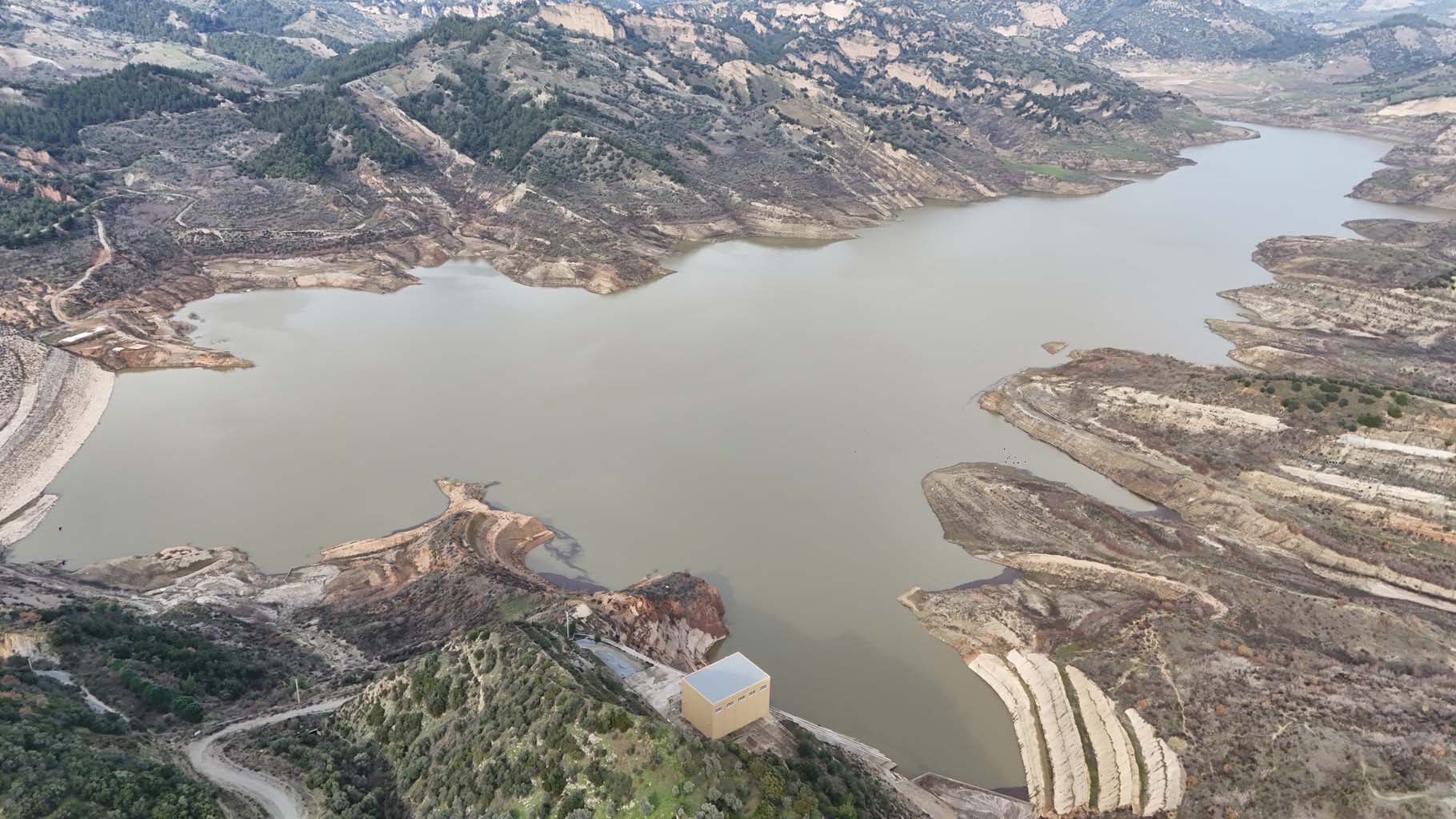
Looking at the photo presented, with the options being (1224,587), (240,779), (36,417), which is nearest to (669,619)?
(240,779)

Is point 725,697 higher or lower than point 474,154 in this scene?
lower

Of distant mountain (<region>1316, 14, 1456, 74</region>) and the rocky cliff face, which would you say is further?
distant mountain (<region>1316, 14, 1456, 74</region>)

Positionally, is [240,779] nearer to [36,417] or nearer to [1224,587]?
[1224,587]

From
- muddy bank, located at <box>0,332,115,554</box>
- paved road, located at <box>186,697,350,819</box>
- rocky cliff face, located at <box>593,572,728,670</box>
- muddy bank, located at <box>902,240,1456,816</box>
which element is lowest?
muddy bank, located at <box>0,332,115,554</box>

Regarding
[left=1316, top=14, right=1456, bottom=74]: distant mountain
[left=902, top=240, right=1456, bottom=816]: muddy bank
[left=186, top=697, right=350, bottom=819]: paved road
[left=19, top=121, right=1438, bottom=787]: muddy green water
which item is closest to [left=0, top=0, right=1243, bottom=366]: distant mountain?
[left=19, top=121, right=1438, bottom=787]: muddy green water

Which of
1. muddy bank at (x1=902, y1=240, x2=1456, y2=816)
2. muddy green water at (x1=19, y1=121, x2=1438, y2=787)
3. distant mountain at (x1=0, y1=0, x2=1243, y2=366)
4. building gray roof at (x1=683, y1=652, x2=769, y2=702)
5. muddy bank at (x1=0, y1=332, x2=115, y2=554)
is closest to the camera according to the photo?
building gray roof at (x1=683, y1=652, x2=769, y2=702)

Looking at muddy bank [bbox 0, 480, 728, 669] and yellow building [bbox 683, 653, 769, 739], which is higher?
yellow building [bbox 683, 653, 769, 739]

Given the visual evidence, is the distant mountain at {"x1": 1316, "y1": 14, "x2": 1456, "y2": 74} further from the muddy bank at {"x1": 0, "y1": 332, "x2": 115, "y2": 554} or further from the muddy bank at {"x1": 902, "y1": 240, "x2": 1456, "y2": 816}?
the muddy bank at {"x1": 0, "y1": 332, "x2": 115, "y2": 554}

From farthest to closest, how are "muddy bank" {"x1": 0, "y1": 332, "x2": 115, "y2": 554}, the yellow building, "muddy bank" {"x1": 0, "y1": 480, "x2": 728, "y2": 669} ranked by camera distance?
"muddy bank" {"x1": 0, "y1": 332, "x2": 115, "y2": 554} < "muddy bank" {"x1": 0, "y1": 480, "x2": 728, "y2": 669} < the yellow building
